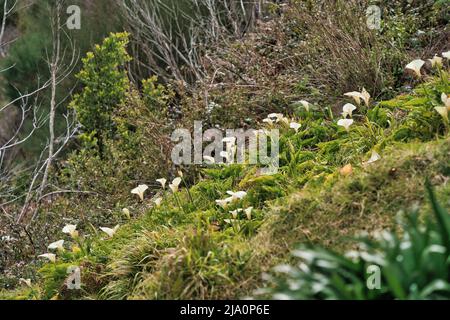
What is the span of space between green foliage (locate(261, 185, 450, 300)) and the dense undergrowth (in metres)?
0.04

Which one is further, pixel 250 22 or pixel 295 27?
pixel 250 22

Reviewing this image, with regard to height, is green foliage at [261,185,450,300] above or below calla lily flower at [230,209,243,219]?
above

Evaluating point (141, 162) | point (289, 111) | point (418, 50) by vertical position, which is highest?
point (418, 50)

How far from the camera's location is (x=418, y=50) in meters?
7.72

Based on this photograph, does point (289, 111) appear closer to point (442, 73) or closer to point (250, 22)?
point (442, 73)

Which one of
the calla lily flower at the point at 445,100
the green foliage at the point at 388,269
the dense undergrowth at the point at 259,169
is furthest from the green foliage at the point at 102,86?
the green foliage at the point at 388,269

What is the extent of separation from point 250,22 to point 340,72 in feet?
14.6

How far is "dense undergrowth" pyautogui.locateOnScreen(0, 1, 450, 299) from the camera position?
4637 millimetres

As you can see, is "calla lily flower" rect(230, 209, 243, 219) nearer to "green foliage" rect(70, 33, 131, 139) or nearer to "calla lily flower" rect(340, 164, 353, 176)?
"calla lily flower" rect(340, 164, 353, 176)

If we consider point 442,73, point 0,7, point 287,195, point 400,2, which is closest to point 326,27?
point 400,2

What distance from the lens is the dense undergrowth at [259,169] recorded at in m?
4.64

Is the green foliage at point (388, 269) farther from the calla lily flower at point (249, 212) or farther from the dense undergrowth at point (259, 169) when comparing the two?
the calla lily flower at point (249, 212)

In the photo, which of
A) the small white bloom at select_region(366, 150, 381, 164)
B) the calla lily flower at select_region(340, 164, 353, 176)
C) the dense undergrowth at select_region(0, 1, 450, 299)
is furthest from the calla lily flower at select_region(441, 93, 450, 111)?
the calla lily flower at select_region(340, 164, 353, 176)

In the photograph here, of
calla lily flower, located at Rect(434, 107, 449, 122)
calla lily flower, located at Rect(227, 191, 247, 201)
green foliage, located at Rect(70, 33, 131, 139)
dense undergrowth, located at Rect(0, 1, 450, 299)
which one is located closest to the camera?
dense undergrowth, located at Rect(0, 1, 450, 299)
